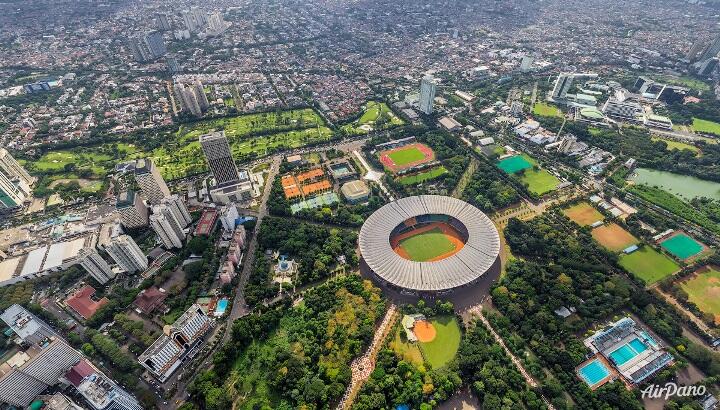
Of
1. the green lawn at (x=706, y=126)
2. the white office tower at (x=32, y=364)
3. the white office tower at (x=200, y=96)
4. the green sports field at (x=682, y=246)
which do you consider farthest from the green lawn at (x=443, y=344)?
the green lawn at (x=706, y=126)

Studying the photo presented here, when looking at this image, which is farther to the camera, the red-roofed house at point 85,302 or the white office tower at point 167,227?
the white office tower at point 167,227

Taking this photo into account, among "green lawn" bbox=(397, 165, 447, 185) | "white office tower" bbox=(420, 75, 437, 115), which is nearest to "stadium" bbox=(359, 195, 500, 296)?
"green lawn" bbox=(397, 165, 447, 185)

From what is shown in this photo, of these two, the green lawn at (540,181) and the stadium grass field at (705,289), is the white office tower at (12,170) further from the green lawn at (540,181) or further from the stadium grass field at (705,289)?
the stadium grass field at (705,289)

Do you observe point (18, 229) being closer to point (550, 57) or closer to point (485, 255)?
point (485, 255)

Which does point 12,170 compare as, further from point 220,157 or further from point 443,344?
point 443,344

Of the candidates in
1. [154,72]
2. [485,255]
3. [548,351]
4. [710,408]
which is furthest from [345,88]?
[710,408]

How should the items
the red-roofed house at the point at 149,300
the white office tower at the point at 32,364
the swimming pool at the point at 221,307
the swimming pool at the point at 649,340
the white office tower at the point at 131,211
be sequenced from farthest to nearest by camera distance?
the white office tower at the point at 131,211 → the swimming pool at the point at 221,307 → the red-roofed house at the point at 149,300 → the swimming pool at the point at 649,340 → the white office tower at the point at 32,364

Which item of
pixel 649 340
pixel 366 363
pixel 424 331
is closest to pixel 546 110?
pixel 649 340
